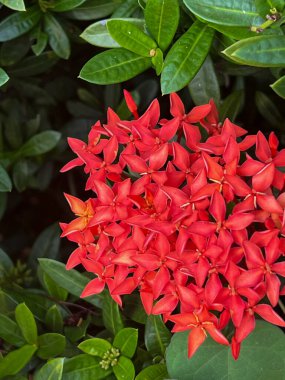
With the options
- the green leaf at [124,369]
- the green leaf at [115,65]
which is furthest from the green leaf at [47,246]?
the green leaf at [115,65]

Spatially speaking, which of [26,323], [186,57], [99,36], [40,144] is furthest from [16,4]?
[26,323]

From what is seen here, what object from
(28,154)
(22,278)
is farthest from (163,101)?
(22,278)

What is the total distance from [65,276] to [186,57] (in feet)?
1.56

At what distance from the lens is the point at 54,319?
1.33 metres

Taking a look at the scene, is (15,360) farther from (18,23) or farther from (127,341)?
(18,23)

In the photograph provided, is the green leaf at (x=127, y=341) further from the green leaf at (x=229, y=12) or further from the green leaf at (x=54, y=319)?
the green leaf at (x=229, y=12)

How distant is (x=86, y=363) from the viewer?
49.0 inches

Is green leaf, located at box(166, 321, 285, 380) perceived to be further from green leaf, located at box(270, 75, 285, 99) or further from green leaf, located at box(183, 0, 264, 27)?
green leaf, located at box(183, 0, 264, 27)

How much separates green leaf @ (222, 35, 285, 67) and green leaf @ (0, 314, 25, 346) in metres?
0.63

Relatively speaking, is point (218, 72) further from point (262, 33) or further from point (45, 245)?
point (45, 245)

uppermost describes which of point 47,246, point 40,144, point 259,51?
point 259,51

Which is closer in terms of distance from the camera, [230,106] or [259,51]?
[259,51]

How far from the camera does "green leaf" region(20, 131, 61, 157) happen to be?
1514mm

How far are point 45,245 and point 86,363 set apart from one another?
16.9 inches
